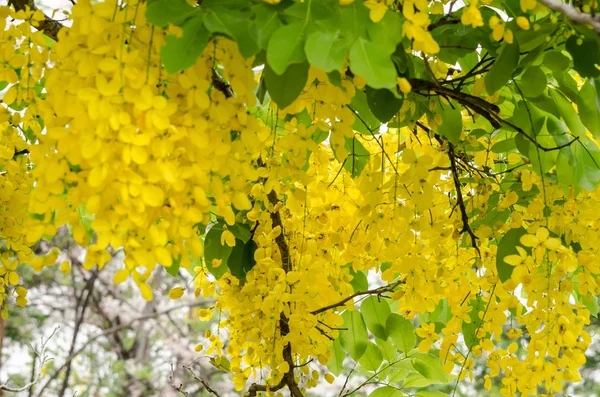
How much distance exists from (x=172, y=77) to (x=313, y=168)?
1.50 feet

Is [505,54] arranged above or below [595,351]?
below

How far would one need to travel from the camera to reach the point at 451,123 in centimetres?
99

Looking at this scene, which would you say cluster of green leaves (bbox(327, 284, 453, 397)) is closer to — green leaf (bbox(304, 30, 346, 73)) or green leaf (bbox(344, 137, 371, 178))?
Answer: green leaf (bbox(344, 137, 371, 178))

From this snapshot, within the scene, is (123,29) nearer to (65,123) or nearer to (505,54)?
(65,123)

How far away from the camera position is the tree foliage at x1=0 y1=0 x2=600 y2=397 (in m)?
0.63

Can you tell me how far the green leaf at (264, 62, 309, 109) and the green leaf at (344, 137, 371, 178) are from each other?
0.35 meters

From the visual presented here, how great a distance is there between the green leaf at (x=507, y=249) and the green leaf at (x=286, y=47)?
531 millimetres

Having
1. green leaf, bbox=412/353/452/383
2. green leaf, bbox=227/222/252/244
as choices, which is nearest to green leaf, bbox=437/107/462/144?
green leaf, bbox=227/222/252/244

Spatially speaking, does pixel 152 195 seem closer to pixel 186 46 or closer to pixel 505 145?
pixel 186 46

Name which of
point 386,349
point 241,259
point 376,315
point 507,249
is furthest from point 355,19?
point 386,349

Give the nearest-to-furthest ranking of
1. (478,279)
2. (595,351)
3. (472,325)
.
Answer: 1. (478,279)
2. (472,325)
3. (595,351)

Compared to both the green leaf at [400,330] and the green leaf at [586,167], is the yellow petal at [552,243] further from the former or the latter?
the green leaf at [400,330]

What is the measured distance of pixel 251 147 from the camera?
2.43 feet

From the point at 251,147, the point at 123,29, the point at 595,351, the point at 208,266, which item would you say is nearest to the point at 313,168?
the point at 208,266
